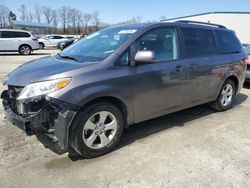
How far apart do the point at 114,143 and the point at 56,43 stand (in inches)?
1184

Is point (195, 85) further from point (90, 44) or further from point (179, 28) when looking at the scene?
point (90, 44)

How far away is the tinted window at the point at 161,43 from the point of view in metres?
4.03

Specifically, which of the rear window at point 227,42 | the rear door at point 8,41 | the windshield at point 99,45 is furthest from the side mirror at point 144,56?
the rear door at point 8,41

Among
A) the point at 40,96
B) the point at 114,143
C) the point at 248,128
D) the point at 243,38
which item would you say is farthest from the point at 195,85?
the point at 243,38

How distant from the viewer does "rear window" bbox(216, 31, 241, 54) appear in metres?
5.50

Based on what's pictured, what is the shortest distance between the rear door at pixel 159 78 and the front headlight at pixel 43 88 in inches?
40.7

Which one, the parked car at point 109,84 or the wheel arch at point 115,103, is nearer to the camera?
the parked car at point 109,84

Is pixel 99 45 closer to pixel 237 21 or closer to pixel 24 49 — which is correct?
pixel 24 49

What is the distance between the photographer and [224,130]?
4.72 meters

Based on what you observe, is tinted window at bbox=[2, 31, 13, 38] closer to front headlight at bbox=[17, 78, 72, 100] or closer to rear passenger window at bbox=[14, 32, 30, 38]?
rear passenger window at bbox=[14, 32, 30, 38]

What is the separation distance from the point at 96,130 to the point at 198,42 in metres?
2.60

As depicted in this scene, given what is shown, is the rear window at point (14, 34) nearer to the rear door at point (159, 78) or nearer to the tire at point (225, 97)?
the tire at point (225, 97)

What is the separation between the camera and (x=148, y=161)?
11.7ft

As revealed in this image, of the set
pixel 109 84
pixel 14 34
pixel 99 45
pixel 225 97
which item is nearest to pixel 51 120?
pixel 109 84
